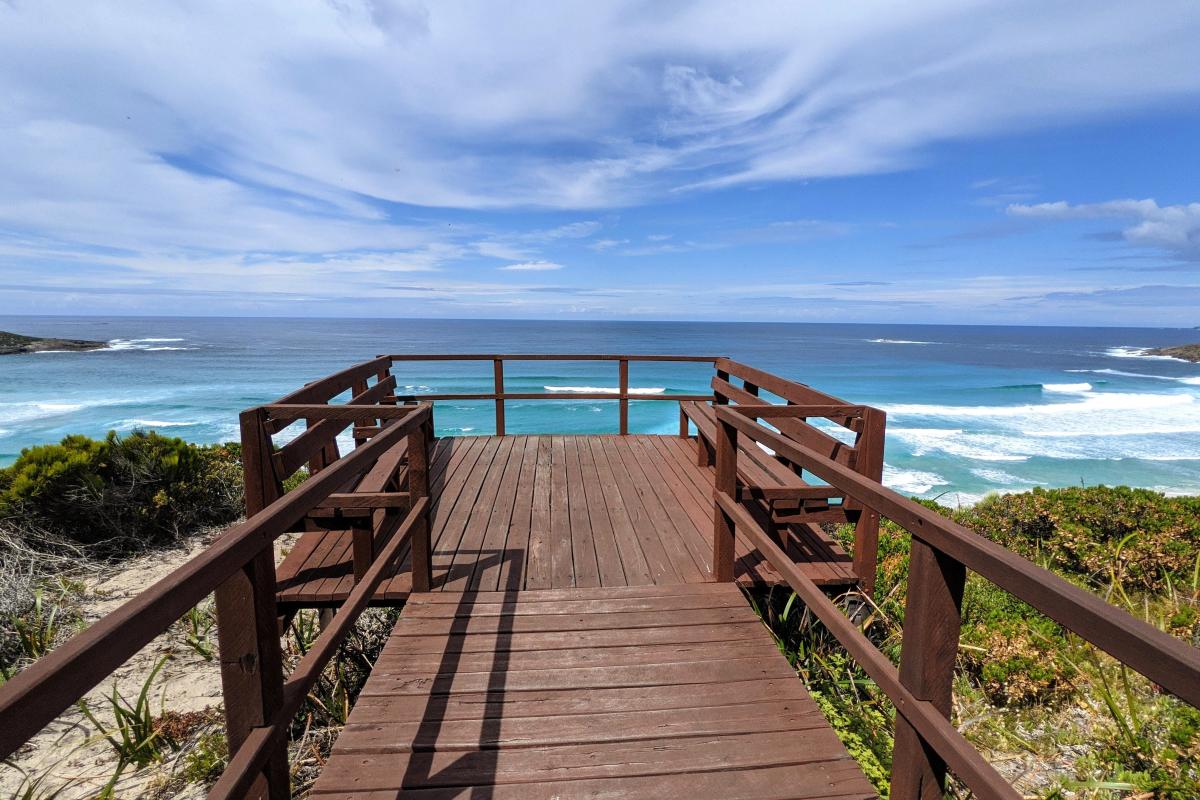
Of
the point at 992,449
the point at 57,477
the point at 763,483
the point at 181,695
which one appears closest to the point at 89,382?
the point at 57,477

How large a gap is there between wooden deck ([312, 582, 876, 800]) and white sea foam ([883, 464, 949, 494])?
517 inches

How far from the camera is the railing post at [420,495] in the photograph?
311 cm

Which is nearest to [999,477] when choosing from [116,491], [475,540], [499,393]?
[499,393]

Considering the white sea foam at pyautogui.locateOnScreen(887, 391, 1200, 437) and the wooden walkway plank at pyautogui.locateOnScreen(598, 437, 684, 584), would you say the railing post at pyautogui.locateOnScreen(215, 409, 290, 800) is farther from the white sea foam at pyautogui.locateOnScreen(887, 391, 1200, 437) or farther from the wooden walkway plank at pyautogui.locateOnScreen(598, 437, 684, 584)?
the white sea foam at pyautogui.locateOnScreen(887, 391, 1200, 437)

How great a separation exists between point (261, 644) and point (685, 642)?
1.88 meters

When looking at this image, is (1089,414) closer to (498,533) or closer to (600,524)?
(600,524)

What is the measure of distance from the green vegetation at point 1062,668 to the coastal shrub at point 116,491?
6746mm

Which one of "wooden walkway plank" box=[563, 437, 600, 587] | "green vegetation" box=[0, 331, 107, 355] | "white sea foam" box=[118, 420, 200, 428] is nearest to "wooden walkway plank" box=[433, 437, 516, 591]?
"wooden walkway plank" box=[563, 437, 600, 587]

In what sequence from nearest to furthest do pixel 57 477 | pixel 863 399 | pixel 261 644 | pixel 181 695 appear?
pixel 261 644 < pixel 181 695 < pixel 57 477 < pixel 863 399

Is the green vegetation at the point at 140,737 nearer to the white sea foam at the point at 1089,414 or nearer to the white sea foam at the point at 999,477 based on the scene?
the white sea foam at the point at 999,477

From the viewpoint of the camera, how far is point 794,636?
3.69m

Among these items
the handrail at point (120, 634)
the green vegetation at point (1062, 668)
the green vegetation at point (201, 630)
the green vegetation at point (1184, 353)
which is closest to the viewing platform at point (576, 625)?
the handrail at point (120, 634)

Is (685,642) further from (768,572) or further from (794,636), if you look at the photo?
(794,636)

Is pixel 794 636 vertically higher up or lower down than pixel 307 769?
higher up
